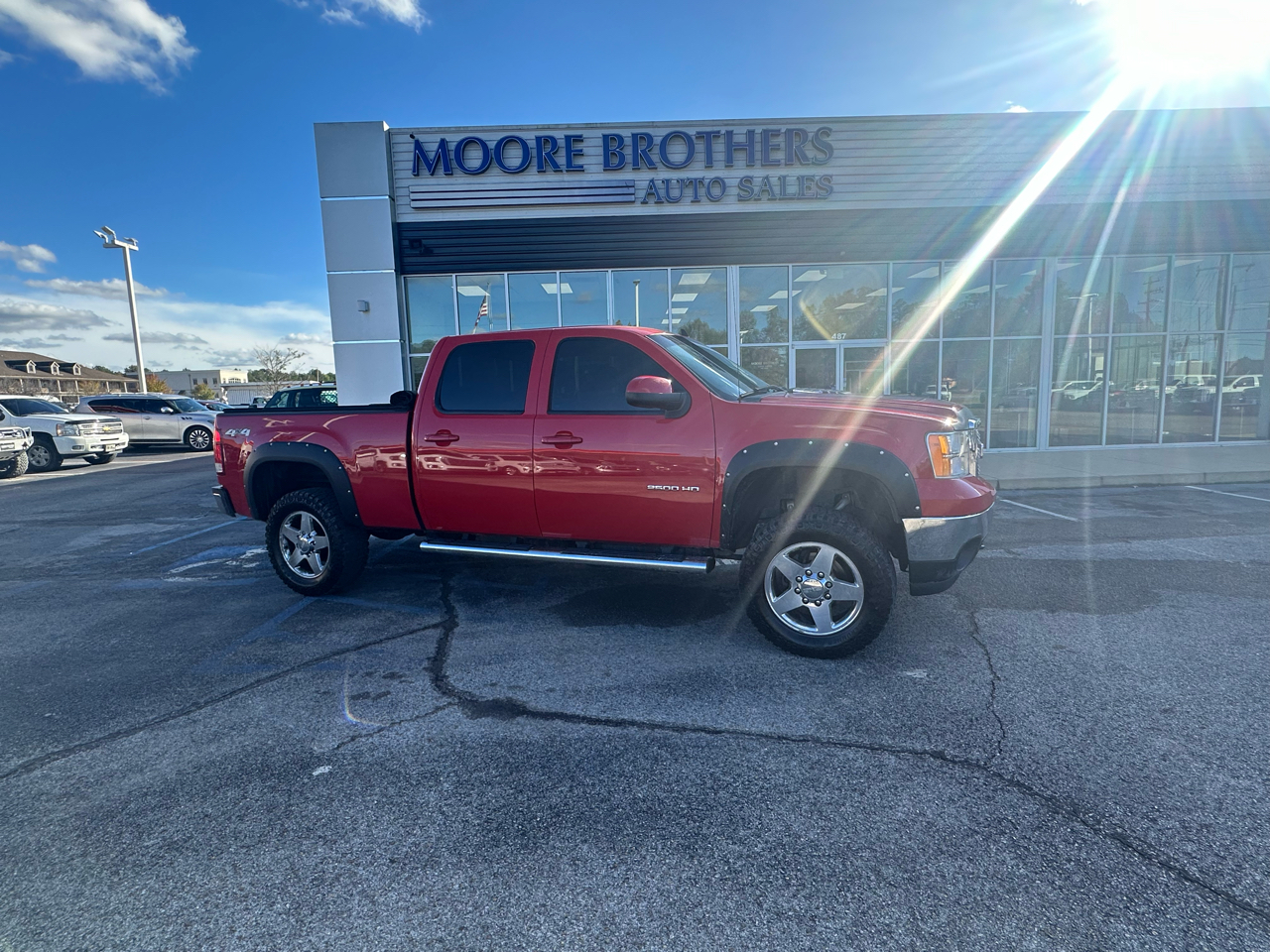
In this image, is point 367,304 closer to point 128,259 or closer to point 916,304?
point 916,304

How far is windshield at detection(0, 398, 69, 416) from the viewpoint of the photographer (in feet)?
49.2

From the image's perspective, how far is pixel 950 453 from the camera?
3.74 metres

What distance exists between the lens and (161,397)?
795 inches

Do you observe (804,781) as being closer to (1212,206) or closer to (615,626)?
(615,626)

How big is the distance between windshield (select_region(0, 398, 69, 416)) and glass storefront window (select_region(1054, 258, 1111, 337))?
23373 mm

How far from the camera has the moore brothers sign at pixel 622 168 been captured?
13.0 m

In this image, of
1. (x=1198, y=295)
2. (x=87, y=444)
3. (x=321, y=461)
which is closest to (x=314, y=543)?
(x=321, y=461)

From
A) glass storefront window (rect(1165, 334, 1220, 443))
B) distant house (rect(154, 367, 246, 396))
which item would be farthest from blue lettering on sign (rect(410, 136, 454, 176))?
distant house (rect(154, 367, 246, 396))

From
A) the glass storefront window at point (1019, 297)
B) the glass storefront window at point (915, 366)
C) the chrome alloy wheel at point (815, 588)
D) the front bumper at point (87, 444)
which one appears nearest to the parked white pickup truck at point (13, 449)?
the front bumper at point (87, 444)

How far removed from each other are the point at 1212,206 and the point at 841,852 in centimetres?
1740

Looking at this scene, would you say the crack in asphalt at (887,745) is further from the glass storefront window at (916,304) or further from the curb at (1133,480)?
the glass storefront window at (916,304)

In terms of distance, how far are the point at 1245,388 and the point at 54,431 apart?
2707 centimetres

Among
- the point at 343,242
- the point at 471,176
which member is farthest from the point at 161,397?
the point at 471,176

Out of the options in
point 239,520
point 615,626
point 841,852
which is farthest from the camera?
point 239,520
